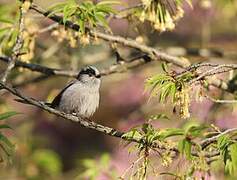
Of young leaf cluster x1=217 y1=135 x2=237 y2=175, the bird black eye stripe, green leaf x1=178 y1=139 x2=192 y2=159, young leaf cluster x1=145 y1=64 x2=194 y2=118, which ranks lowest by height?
green leaf x1=178 y1=139 x2=192 y2=159

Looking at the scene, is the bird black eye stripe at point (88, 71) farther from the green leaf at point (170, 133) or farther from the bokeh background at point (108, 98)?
the green leaf at point (170, 133)

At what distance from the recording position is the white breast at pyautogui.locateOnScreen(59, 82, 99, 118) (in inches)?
179

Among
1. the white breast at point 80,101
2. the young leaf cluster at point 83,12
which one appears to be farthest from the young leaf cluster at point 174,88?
the white breast at point 80,101

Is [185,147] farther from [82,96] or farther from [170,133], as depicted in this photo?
[82,96]

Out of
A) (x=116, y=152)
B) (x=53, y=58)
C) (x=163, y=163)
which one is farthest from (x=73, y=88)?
(x=116, y=152)

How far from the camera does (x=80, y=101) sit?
4.59 metres

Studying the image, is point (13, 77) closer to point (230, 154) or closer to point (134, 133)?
point (134, 133)

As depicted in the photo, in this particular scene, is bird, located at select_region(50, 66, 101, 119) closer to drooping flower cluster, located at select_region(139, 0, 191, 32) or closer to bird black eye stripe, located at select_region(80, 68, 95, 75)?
bird black eye stripe, located at select_region(80, 68, 95, 75)

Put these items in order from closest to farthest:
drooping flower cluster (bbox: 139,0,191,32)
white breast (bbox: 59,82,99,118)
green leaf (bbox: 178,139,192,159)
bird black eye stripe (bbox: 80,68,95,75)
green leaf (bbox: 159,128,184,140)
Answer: green leaf (bbox: 178,139,192,159), green leaf (bbox: 159,128,184,140), drooping flower cluster (bbox: 139,0,191,32), white breast (bbox: 59,82,99,118), bird black eye stripe (bbox: 80,68,95,75)

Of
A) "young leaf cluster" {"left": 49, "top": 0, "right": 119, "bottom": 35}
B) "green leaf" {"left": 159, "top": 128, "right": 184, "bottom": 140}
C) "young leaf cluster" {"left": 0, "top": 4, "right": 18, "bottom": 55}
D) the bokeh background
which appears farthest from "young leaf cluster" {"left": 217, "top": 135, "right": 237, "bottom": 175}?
"young leaf cluster" {"left": 0, "top": 4, "right": 18, "bottom": 55}

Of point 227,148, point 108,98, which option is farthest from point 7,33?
point 108,98

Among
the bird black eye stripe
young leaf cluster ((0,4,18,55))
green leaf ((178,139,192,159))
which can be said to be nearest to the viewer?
green leaf ((178,139,192,159))

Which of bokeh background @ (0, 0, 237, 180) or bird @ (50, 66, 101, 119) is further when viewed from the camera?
bokeh background @ (0, 0, 237, 180)

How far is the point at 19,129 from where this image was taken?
22.6 feet
